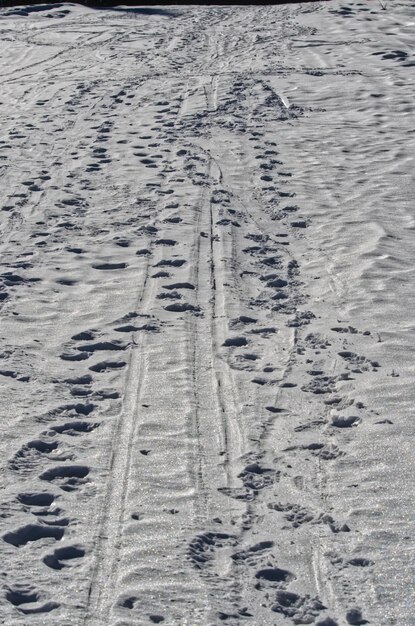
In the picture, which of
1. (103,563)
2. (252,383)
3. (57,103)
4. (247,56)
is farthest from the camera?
(247,56)

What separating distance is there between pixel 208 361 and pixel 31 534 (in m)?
1.92

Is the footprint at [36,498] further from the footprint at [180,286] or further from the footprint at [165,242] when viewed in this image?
the footprint at [165,242]

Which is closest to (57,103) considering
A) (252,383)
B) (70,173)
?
(70,173)

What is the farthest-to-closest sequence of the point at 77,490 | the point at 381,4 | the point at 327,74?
1. the point at 381,4
2. the point at 327,74
3. the point at 77,490

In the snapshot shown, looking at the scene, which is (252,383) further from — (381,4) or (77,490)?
(381,4)

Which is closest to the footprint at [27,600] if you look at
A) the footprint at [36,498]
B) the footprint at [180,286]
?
the footprint at [36,498]

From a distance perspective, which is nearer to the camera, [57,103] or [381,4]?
[57,103]

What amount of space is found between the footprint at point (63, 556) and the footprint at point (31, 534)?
101 mm

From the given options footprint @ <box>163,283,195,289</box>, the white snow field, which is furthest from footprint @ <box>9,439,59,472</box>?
footprint @ <box>163,283,195,289</box>

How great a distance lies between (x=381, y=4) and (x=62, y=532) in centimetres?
1818

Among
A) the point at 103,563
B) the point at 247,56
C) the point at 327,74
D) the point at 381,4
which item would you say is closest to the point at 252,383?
the point at 103,563

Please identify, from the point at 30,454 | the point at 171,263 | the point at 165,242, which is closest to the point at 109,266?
the point at 171,263

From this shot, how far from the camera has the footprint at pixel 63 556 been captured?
3.87 metres

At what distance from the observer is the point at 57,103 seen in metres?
12.7
